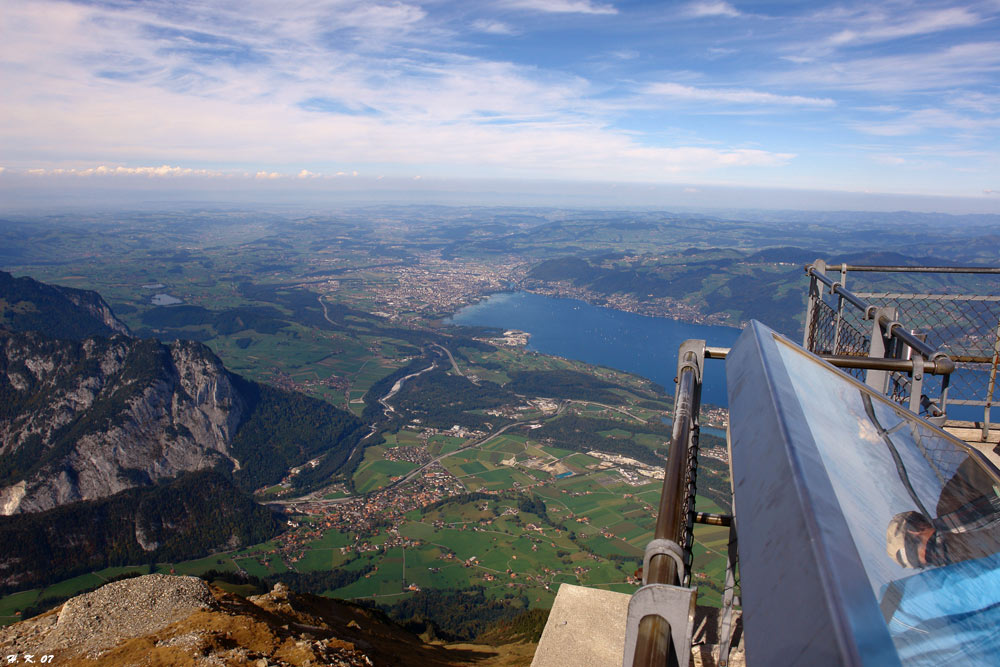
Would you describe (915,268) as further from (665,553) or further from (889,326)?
(665,553)

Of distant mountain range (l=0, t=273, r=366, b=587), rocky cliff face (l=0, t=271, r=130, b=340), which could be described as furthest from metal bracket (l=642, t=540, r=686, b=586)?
rocky cliff face (l=0, t=271, r=130, b=340)

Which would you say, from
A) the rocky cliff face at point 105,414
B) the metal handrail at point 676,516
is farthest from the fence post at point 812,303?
the rocky cliff face at point 105,414

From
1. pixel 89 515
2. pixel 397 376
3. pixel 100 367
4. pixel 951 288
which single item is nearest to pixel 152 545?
pixel 89 515

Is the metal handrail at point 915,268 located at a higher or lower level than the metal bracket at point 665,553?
higher

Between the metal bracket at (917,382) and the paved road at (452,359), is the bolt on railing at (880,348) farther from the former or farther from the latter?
the paved road at (452,359)

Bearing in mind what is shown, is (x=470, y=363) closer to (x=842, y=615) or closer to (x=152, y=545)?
(x=152, y=545)

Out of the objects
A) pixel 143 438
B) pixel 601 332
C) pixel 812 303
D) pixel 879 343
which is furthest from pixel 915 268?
pixel 601 332
